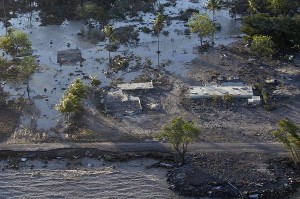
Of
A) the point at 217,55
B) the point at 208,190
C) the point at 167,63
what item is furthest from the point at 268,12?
the point at 208,190

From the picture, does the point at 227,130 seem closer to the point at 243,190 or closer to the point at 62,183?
the point at 243,190

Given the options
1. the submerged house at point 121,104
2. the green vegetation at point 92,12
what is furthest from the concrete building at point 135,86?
the green vegetation at point 92,12

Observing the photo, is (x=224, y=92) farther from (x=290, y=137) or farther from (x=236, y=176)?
(x=236, y=176)

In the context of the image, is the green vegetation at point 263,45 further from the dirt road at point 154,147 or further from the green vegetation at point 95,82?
the green vegetation at point 95,82

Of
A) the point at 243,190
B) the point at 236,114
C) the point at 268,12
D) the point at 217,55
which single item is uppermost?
the point at 268,12

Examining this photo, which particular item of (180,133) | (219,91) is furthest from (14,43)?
Result: (180,133)
